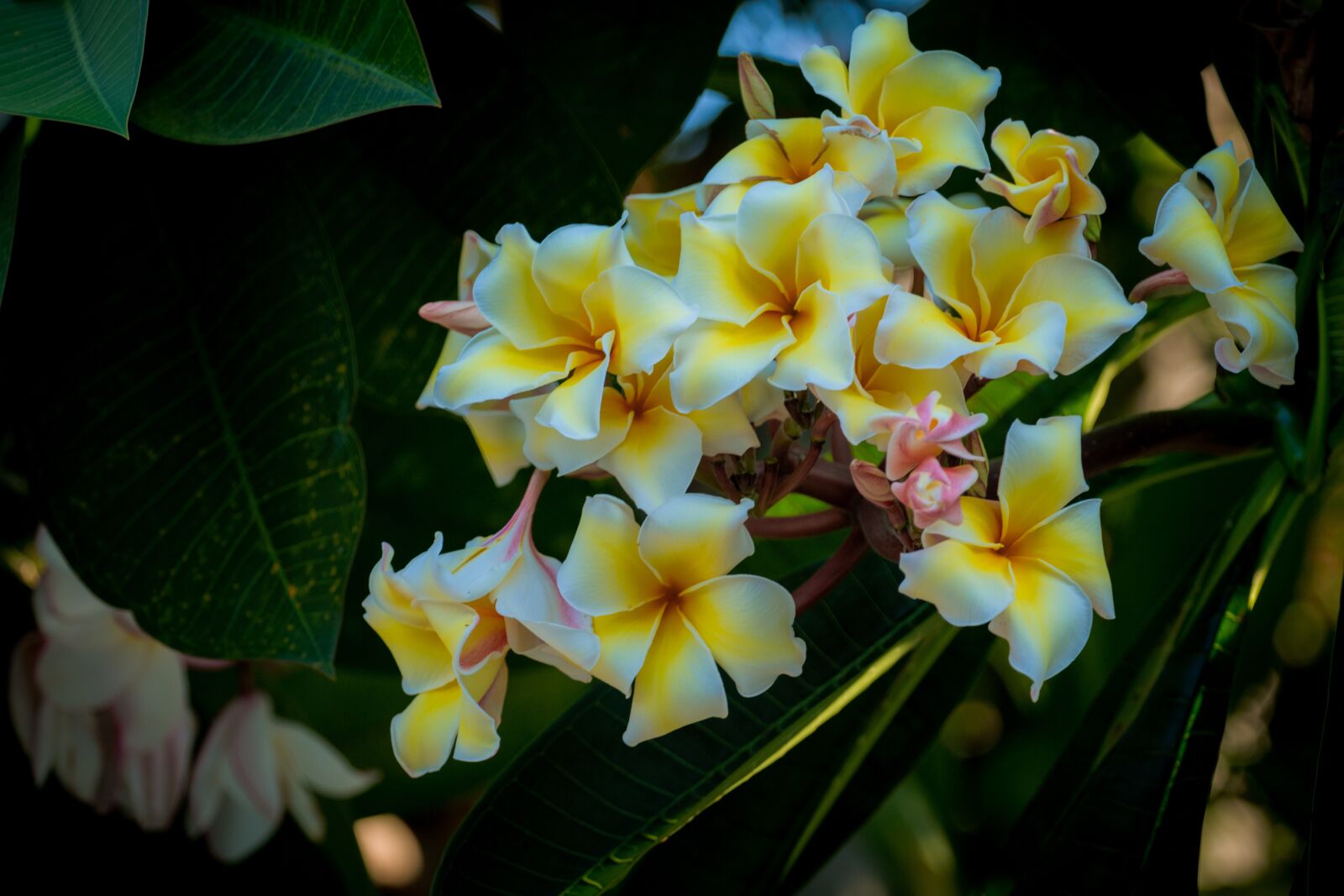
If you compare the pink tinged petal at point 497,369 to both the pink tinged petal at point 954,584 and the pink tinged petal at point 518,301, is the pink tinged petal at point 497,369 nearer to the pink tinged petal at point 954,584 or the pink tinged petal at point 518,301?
the pink tinged petal at point 518,301

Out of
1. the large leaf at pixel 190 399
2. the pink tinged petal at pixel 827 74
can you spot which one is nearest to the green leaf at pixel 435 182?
the large leaf at pixel 190 399

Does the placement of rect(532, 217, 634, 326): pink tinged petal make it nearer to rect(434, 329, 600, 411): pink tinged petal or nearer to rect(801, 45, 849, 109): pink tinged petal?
rect(434, 329, 600, 411): pink tinged petal

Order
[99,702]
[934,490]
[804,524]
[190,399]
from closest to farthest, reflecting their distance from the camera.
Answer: [934,490] → [804,524] → [190,399] → [99,702]

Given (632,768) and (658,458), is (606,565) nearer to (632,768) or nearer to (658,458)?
(658,458)

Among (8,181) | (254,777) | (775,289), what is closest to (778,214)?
(775,289)

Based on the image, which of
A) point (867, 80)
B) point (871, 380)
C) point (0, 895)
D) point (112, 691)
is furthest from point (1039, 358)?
point (0, 895)

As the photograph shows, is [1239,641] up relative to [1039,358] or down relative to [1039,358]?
down

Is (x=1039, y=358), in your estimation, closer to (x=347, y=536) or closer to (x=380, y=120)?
(x=347, y=536)
